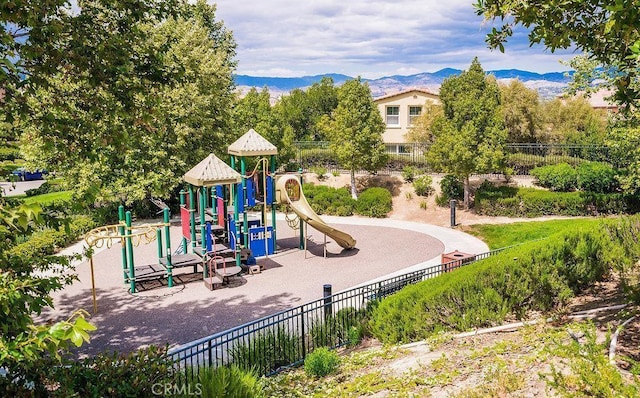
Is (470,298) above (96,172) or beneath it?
beneath

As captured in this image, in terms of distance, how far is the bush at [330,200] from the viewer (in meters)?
27.0

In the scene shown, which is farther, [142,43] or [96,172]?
[96,172]

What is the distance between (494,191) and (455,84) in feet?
17.6

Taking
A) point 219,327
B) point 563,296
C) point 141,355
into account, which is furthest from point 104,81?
point 563,296

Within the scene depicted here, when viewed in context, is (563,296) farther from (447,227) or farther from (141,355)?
(447,227)

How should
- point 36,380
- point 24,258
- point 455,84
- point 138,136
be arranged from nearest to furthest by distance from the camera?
point 36,380 → point 24,258 → point 138,136 → point 455,84

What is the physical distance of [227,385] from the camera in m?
6.48

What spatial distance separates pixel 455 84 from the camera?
24609mm

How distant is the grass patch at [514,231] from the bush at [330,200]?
637 centimetres

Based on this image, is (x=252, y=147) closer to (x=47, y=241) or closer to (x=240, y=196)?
(x=240, y=196)

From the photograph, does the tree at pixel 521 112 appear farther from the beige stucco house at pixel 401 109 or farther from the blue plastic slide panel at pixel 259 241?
the blue plastic slide panel at pixel 259 241

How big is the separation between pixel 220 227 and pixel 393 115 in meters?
30.8

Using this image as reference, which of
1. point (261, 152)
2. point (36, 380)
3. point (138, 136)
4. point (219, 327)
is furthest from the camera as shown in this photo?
point (261, 152)

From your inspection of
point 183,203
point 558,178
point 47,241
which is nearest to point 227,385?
point 183,203
